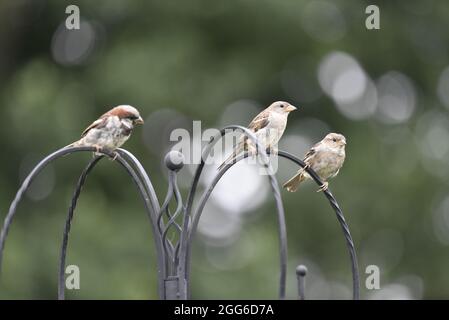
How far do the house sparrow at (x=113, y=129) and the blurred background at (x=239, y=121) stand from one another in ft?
19.4

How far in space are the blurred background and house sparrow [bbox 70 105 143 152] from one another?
19.4 feet

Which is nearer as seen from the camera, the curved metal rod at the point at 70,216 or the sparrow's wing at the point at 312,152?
the curved metal rod at the point at 70,216

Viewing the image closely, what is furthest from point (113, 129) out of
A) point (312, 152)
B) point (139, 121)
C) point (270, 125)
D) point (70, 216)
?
point (312, 152)

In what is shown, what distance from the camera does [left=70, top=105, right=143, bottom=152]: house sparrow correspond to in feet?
16.5

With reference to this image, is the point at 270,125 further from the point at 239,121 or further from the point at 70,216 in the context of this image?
the point at 239,121

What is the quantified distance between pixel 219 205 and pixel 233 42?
2451 millimetres

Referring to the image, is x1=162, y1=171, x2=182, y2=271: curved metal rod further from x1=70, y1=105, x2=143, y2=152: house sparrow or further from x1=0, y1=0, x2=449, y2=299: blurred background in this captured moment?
x1=0, y1=0, x2=449, y2=299: blurred background

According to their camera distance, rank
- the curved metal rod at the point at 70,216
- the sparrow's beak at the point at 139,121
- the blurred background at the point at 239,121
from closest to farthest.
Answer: the curved metal rod at the point at 70,216 < the sparrow's beak at the point at 139,121 < the blurred background at the point at 239,121

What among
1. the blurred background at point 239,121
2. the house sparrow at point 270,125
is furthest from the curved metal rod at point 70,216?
the blurred background at point 239,121

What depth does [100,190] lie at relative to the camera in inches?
469

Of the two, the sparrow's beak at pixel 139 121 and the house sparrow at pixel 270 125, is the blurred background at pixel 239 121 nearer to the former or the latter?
the house sparrow at pixel 270 125

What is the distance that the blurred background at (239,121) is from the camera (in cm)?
1150
